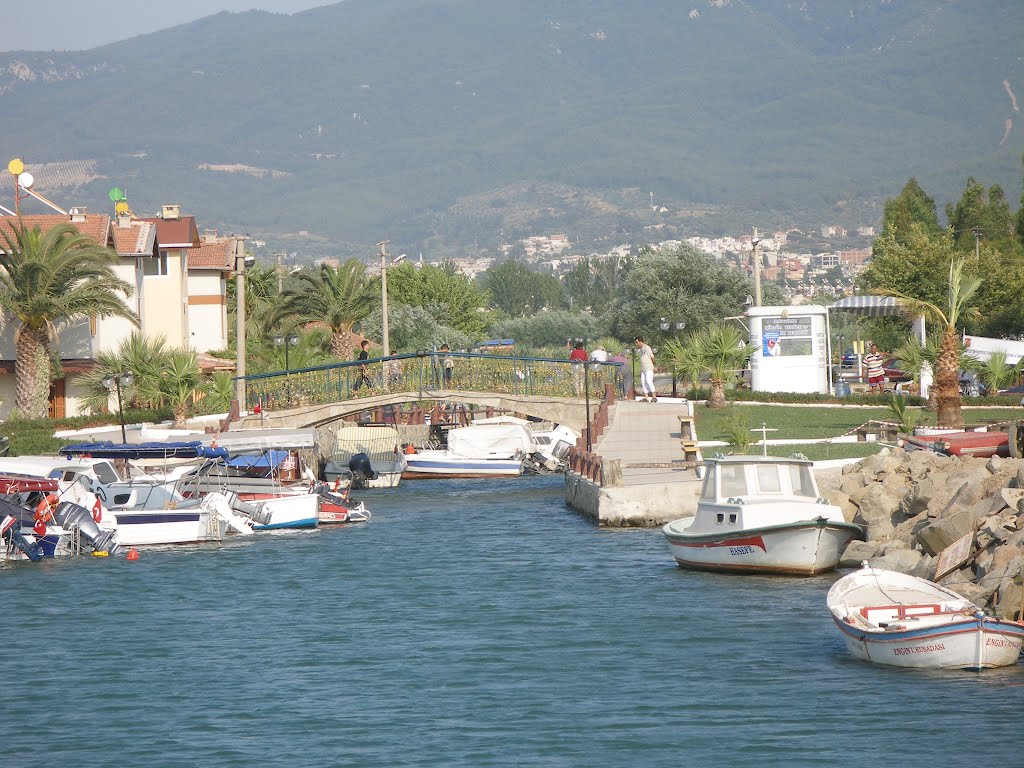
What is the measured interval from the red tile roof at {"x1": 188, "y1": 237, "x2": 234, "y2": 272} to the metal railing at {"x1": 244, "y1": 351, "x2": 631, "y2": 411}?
2737cm

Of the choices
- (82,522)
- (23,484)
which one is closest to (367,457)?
(82,522)

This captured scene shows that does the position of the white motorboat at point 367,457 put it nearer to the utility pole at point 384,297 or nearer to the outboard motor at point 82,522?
the utility pole at point 384,297

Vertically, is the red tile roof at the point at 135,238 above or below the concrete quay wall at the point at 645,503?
above

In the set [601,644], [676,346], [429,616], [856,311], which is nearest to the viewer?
[601,644]

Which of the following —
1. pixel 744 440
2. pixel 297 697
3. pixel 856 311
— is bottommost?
pixel 297 697

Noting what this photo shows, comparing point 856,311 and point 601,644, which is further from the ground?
point 856,311

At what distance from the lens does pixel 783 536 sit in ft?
89.3

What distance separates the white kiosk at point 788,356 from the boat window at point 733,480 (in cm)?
2528

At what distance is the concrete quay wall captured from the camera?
34.8m

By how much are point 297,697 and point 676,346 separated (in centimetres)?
3398

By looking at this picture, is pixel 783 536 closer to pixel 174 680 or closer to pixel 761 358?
pixel 174 680

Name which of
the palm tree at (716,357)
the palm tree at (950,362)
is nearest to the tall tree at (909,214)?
the palm tree at (716,357)

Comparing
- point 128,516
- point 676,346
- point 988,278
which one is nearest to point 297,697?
point 128,516

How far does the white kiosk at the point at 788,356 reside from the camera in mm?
53125
